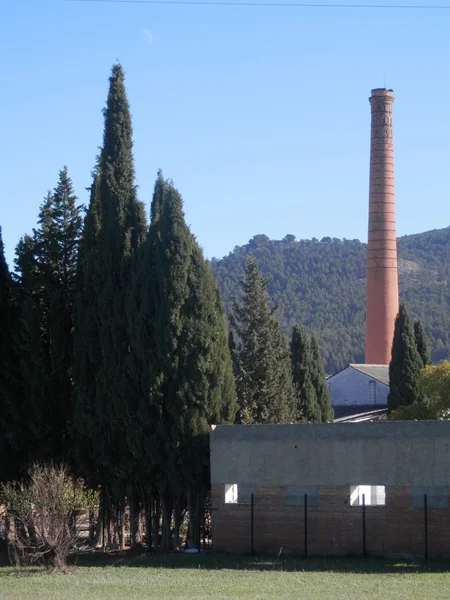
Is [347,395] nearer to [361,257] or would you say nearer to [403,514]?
[403,514]

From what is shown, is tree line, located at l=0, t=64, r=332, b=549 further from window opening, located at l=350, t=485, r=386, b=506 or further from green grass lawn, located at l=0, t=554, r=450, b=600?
window opening, located at l=350, t=485, r=386, b=506

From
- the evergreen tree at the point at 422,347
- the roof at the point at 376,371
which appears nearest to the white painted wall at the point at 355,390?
the roof at the point at 376,371

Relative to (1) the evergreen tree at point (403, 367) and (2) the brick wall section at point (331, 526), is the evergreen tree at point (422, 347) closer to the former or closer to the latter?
(1) the evergreen tree at point (403, 367)

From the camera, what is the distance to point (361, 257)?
167875 mm

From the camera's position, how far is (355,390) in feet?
163

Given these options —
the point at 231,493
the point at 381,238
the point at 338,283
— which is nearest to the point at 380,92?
the point at 381,238

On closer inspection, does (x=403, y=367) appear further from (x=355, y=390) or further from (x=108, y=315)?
(x=108, y=315)

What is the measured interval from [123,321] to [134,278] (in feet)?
3.84

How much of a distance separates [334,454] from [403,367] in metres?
17.1

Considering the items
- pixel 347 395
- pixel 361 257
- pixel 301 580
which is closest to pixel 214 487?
pixel 301 580

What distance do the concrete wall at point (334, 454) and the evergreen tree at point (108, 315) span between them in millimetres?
2898

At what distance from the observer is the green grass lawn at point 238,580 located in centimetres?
1670

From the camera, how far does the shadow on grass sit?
Result: 19.8 meters

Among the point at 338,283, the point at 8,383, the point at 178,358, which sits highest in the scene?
the point at 338,283
